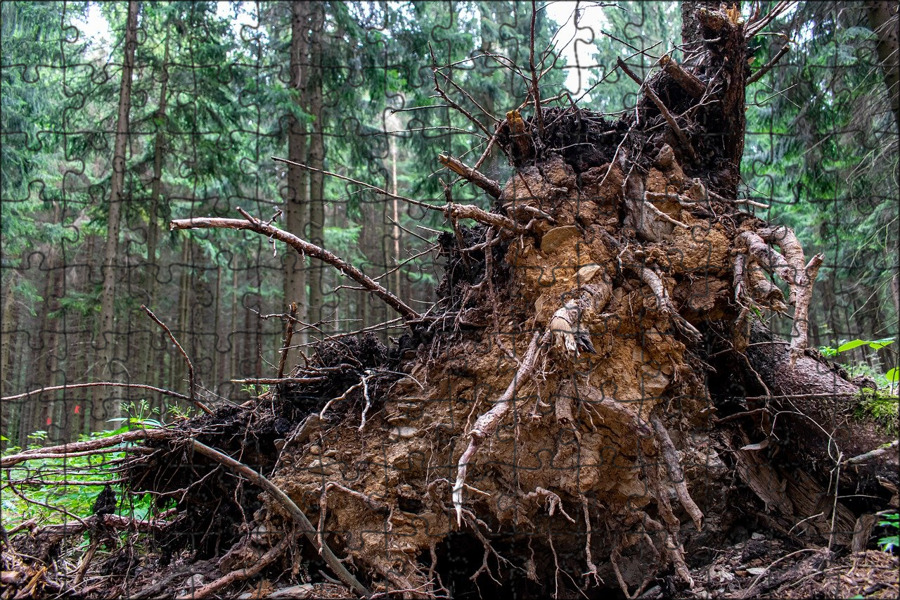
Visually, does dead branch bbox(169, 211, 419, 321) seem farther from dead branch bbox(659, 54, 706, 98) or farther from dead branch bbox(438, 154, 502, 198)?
dead branch bbox(659, 54, 706, 98)

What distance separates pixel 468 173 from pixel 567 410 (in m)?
1.19

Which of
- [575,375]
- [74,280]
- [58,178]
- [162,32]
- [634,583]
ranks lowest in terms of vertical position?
[634,583]

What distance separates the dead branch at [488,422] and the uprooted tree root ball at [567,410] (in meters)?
0.02

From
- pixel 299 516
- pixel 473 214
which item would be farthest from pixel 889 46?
pixel 299 516

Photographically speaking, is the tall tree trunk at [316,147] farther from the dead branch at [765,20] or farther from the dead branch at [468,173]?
the dead branch at [765,20]

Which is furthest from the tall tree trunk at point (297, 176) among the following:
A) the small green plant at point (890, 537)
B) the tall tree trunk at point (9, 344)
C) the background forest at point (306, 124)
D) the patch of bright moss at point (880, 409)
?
the tall tree trunk at point (9, 344)

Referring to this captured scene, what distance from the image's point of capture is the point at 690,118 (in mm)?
2754

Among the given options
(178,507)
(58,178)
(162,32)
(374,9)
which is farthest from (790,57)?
(58,178)

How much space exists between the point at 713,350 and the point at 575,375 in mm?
898

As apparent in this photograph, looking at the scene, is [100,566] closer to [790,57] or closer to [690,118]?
[690,118]

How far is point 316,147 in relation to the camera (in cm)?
675

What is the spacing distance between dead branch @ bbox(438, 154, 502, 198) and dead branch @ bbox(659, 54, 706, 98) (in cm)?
102

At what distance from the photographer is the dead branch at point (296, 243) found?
2.18 m

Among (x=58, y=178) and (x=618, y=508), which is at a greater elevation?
(x=58, y=178)
